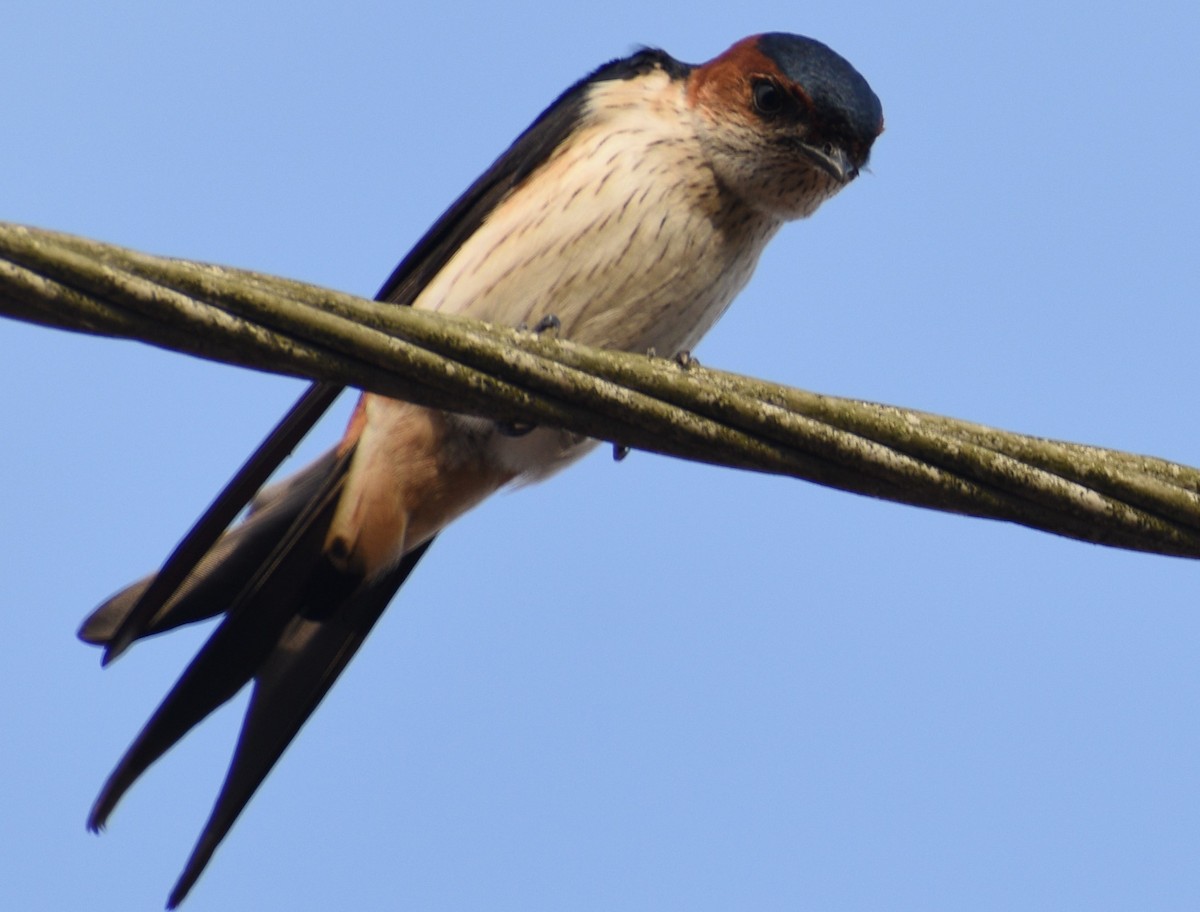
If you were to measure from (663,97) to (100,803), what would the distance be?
1.97m

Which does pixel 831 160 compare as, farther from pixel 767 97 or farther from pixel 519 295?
pixel 519 295

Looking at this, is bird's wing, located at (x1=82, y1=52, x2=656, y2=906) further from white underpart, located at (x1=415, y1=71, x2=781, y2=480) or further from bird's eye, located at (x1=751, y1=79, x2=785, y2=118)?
bird's eye, located at (x1=751, y1=79, x2=785, y2=118)

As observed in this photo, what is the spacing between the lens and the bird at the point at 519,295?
3.67 m

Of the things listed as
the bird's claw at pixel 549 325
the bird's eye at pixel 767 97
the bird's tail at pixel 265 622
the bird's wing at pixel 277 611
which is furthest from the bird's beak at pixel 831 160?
the bird's tail at pixel 265 622

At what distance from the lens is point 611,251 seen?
3664mm

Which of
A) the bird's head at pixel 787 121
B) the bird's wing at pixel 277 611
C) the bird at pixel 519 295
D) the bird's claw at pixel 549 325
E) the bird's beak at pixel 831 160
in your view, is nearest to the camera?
the bird's wing at pixel 277 611

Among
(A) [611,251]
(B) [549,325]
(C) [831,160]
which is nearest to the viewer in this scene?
(B) [549,325]

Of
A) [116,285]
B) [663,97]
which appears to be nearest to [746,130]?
[663,97]

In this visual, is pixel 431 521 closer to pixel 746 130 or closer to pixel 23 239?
pixel 746 130

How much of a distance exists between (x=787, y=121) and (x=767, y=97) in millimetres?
75

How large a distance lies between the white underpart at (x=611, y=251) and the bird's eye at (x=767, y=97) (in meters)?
0.20

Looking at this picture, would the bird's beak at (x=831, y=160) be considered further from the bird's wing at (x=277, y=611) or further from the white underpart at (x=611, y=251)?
the bird's wing at (x=277, y=611)

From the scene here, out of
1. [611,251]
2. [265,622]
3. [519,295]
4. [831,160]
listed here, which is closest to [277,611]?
[265,622]

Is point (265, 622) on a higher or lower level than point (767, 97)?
lower
